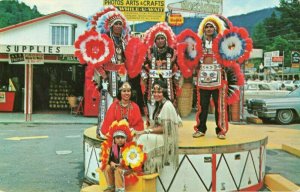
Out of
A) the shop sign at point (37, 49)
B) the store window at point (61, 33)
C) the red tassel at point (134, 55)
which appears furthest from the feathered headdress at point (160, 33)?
the store window at point (61, 33)

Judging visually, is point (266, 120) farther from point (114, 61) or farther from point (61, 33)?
point (114, 61)

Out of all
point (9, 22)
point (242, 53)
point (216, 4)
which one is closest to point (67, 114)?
point (216, 4)

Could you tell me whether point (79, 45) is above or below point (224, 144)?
above

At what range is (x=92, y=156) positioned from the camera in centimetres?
723

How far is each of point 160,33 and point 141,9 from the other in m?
19.2

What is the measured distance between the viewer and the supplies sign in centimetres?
2617

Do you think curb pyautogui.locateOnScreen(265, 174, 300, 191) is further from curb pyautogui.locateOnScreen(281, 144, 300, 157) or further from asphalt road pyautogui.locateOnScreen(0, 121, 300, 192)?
curb pyautogui.locateOnScreen(281, 144, 300, 157)

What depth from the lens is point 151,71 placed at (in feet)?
24.9

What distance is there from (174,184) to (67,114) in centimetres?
1517

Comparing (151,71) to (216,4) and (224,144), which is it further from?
(216,4)

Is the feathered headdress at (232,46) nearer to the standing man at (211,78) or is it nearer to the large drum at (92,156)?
the standing man at (211,78)

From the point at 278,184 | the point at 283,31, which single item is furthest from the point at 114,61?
the point at 283,31

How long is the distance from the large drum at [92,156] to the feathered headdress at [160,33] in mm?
1771

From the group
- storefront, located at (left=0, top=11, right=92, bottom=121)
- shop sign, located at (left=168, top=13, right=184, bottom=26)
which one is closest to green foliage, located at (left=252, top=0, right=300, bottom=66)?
shop sign, located at (left=168, top=13, right=184, bottom=26)
